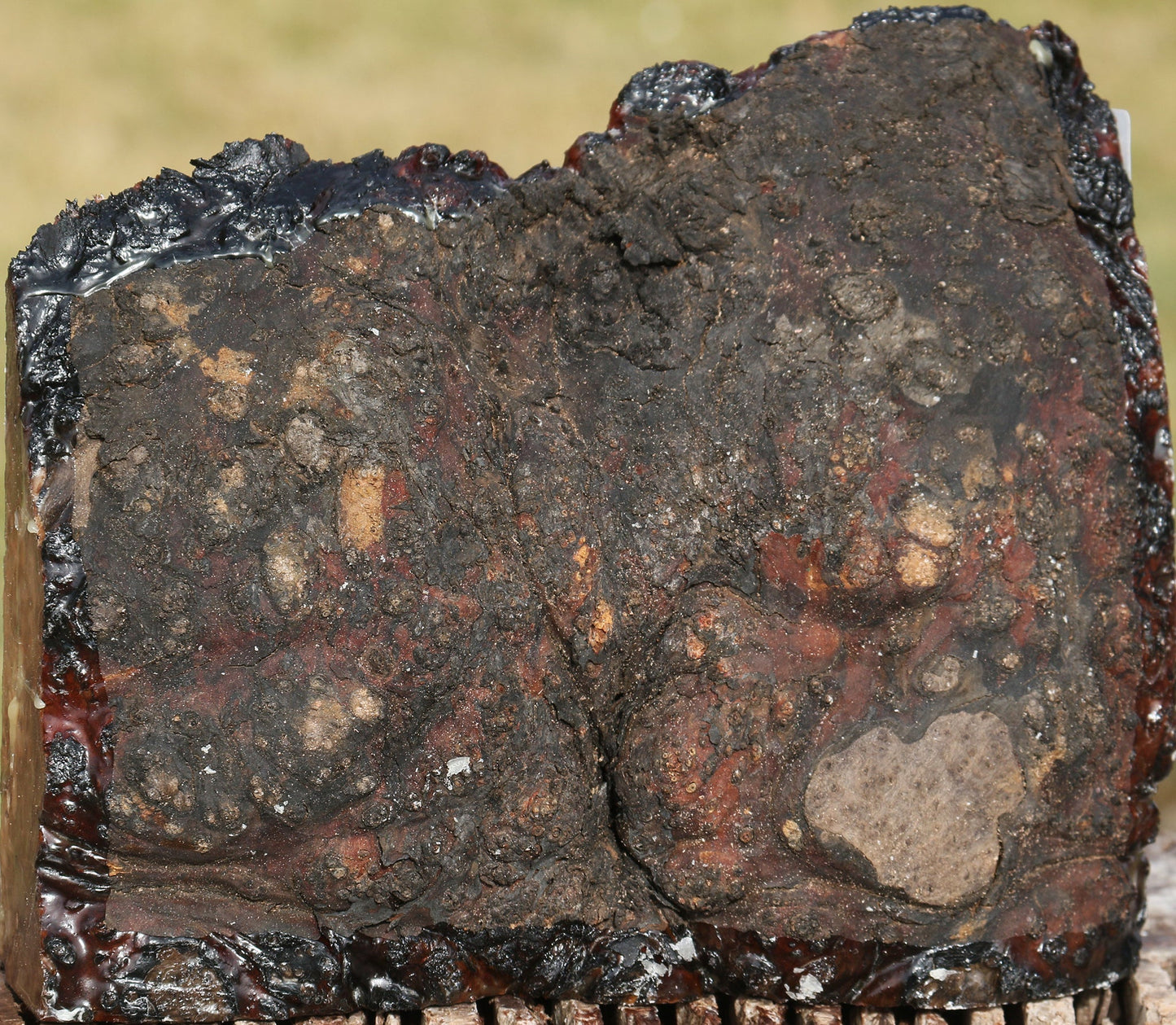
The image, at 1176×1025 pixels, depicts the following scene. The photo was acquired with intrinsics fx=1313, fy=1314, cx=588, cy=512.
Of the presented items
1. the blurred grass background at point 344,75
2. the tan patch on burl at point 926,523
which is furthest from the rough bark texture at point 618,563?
the blurred grass background at point 344,75

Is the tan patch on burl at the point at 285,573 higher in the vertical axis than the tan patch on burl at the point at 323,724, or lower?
higher

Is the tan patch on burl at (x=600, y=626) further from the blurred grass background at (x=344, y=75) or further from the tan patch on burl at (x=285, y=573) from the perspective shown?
the blurred grass background at (x=344, y=75)

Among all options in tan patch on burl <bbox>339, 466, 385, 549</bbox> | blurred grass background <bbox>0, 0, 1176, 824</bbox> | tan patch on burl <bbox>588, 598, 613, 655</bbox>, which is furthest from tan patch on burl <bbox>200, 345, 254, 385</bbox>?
blurred grass background <bbox>0, 0, 1176, 824</bbox>

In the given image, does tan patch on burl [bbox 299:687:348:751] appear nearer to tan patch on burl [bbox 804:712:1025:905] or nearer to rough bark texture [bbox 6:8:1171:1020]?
rough bark texture [bbox 6:8:1171:1020]

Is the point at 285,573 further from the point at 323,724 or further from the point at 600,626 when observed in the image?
the point at 600,626

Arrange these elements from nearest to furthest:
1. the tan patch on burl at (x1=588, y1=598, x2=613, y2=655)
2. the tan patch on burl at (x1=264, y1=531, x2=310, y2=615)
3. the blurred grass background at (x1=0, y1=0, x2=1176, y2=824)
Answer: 1. the tan patch on burl at (x1=264, y1=531, x2=310, y2=615)
2. the tan patch on burl at (x1=588, y1=598, x2=613, y2=655)
3. the blurred grass background at (x1=0, y1=0, x2=1176, y2=824)

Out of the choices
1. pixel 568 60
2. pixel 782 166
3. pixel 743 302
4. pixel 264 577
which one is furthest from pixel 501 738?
pixel 568 60

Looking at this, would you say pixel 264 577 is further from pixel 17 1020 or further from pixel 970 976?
pixel 970 976
